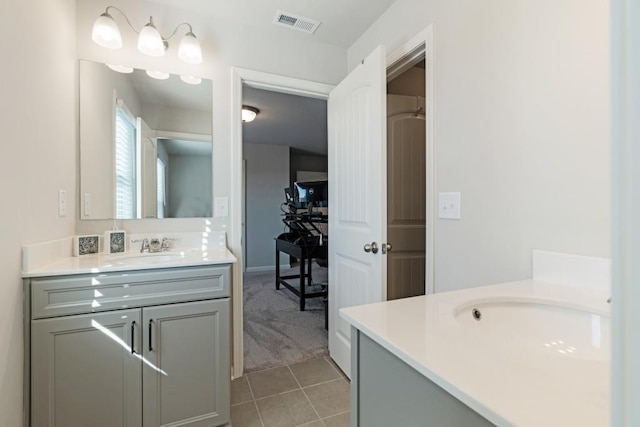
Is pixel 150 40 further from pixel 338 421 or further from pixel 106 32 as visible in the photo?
pixel 338 421

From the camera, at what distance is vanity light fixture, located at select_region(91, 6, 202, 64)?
166 centimetres

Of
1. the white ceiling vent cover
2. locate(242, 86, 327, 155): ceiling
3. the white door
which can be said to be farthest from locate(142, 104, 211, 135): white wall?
locate(242, 86, 327, 155): ceiling

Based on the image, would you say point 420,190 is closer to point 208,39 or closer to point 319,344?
point 319,344

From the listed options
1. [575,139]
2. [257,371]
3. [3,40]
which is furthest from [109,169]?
[575,139]

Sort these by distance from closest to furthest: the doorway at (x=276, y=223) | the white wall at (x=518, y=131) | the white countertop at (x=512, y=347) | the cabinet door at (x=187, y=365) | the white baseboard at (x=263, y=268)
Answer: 1. the white countertop at (x=512, y=347)
2. the white wall at (x=518, y=131)
3. the cabinet door at (x=187, y=365)
4. the doorway at (x=276, y=223)
5. the white baseboard at (x=263, y=268)

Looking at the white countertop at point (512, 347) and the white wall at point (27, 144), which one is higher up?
the white wall at point (27, 144)

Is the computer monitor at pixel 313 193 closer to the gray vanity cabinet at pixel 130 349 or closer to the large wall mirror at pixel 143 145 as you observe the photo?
the large wall mirror at pixel 143 145

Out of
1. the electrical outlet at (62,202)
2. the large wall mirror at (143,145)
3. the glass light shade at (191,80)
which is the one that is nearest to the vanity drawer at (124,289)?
the electrical outlet at (62,202)

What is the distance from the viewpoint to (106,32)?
166 centimetres

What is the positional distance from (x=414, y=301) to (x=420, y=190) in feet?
5.28

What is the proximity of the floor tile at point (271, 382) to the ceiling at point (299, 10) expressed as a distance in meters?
2.35

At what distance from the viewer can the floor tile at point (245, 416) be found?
160 centimetres

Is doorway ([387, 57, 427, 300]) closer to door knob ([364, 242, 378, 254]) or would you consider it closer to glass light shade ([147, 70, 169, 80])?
door knob ([364, 242, 378, 254])

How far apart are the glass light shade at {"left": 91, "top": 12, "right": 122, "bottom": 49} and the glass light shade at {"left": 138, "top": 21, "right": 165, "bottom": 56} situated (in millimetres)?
113
